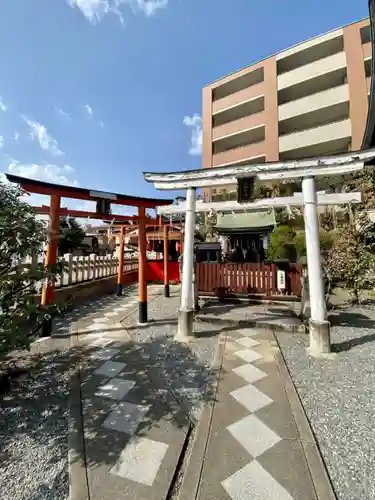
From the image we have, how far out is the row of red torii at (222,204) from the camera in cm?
443

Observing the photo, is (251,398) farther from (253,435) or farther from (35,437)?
(35,437)

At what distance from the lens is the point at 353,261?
7270 mm

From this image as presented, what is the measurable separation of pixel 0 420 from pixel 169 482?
204 centimetres

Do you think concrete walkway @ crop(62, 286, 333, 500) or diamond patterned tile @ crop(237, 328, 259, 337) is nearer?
Result: concrete walkway @ crop(62, 286, 333, 500)

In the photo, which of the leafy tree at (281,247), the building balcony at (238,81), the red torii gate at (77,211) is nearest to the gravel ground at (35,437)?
the red torii gate at (77,211)

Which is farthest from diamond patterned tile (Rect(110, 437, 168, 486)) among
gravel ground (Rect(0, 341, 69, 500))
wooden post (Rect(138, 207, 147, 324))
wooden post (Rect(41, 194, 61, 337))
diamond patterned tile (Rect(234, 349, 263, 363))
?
wooden post (Rect(138, 207, 147, 324))

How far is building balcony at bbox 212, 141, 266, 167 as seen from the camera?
21672 mm

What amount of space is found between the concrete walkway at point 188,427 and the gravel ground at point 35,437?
124 mm

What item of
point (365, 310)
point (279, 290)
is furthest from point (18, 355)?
point (365, 310)

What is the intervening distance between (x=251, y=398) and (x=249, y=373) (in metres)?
0.65

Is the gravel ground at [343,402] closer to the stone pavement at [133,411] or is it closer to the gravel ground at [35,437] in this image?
the stone pavement at [133,411]

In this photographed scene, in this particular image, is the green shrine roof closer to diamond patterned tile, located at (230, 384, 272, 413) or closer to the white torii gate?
the white torii gate

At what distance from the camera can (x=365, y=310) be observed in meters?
7.24

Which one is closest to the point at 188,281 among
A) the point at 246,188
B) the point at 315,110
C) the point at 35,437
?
the point at 246,188
